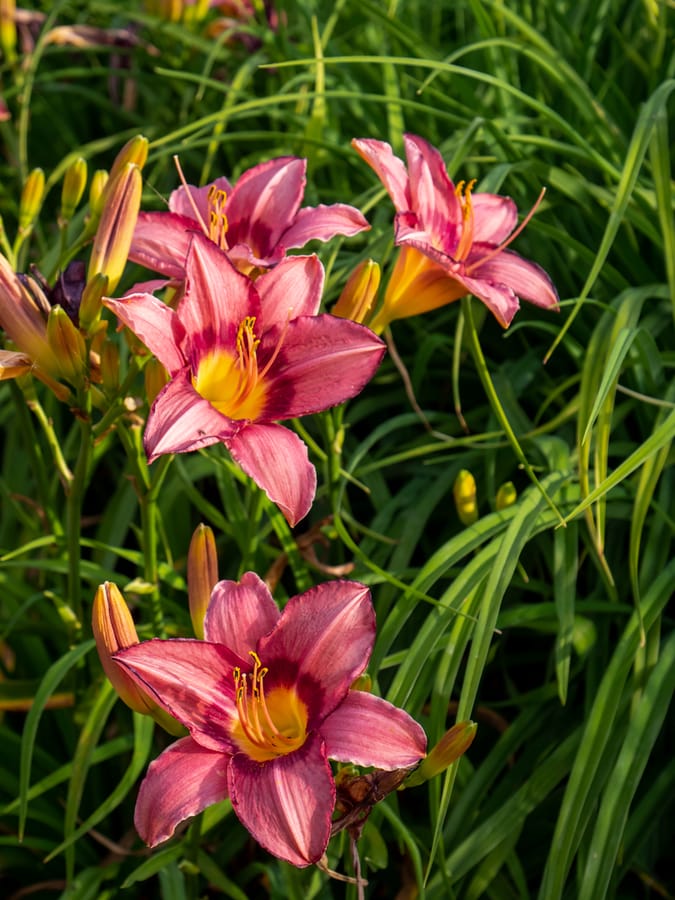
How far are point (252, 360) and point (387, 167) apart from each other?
0.25 metres

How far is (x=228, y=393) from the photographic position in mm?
909

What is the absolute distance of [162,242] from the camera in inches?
36.9

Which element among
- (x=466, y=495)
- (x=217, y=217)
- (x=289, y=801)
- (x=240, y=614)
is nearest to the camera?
(x=289, y=801)

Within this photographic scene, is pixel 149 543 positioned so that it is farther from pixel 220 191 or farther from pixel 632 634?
pixel 632 634

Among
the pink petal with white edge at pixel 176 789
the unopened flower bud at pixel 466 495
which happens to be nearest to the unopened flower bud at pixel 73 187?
the unopened flower bud at pixel 466 495

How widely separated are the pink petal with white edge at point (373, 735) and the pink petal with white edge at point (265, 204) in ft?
1.51

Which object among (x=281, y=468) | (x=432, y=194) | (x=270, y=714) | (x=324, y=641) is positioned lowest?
(x=270, y=714)

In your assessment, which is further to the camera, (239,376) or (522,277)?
(522,277)

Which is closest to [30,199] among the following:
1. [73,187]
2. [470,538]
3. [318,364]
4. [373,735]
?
[73,187]

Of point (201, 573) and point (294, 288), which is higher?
point (294, 288)

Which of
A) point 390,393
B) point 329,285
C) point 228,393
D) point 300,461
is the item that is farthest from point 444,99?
point 300,461

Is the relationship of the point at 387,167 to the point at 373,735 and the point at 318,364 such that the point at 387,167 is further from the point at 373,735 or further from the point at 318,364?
the point at 373,735

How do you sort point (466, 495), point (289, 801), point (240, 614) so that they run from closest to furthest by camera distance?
point (289, 801) → point (240, 614) → point (466, 495)

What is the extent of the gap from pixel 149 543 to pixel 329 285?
1.38 ft
